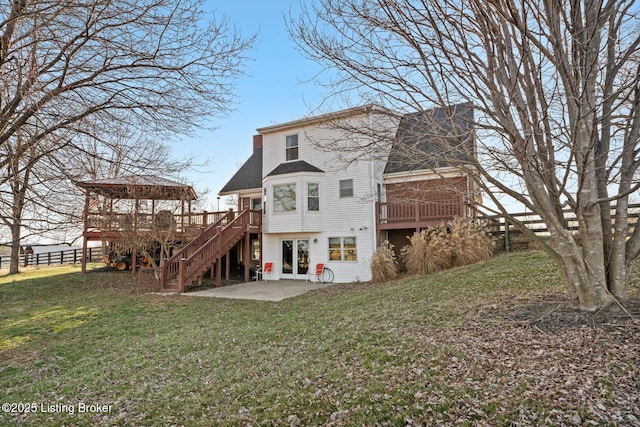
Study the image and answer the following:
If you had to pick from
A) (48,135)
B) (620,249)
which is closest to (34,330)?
(48,135)

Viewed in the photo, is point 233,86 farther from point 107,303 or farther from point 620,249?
point 107,303

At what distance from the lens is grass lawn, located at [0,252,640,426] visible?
3.45 meters

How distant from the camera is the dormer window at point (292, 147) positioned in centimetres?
1686

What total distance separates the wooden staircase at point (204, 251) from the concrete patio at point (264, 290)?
82 cm

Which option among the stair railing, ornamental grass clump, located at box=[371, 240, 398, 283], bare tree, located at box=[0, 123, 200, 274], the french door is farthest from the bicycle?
bare tree, located at box=[0, 123, 200, 274]

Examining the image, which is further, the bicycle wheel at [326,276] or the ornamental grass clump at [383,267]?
the bicycle wheel at [326,276]

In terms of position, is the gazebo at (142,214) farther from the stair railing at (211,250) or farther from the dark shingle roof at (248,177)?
the dark shingle roof at (248,177)

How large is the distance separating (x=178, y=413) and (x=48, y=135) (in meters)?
4.38

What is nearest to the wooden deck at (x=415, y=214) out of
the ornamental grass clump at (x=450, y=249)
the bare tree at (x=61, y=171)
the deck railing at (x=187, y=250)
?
the ornamental grass clump at (x=450, y=249)

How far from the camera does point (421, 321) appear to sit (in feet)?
20.4

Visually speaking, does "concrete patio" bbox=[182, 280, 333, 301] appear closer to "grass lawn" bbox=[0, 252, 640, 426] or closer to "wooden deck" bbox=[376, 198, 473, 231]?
"grass lawn" bbox=[0, 252, 640, 426]

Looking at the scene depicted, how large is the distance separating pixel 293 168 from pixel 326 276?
4953mm

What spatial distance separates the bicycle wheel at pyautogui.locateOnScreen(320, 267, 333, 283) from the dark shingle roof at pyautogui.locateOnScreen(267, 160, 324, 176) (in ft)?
14.0

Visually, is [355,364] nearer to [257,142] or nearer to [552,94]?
[552,94]
